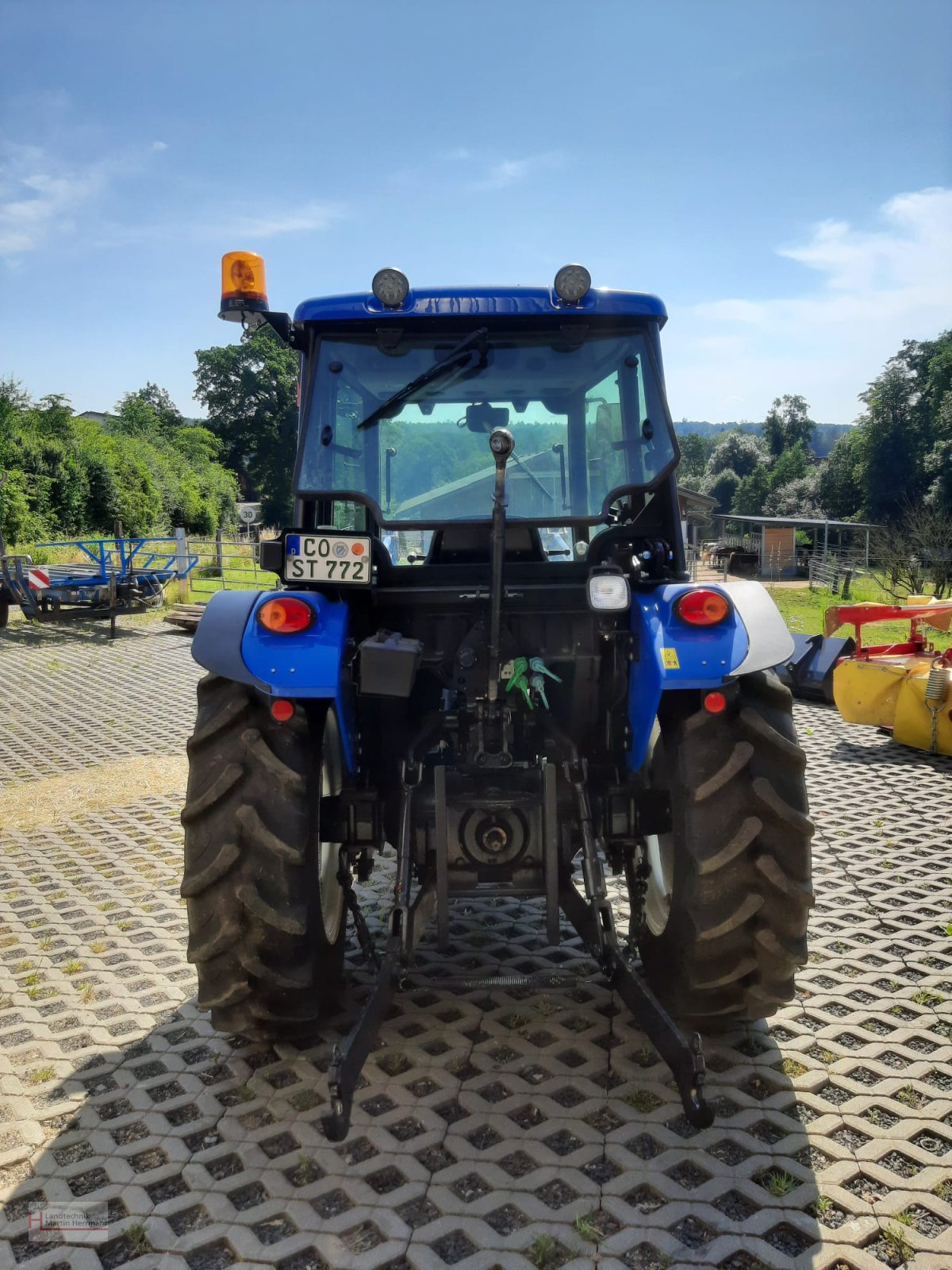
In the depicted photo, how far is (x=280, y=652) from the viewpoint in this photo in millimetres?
3129

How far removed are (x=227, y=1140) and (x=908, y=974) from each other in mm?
2710

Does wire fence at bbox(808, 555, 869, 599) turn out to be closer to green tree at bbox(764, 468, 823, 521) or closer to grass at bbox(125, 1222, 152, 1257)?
green tree at bbox(764, 468, 823, 521)

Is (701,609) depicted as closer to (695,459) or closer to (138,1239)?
(138,1239)

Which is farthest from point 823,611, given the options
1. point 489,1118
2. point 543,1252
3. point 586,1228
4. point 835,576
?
point 835,576

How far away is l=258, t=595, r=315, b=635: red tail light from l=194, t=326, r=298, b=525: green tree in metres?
59.0

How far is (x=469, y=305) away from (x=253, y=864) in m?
2.06

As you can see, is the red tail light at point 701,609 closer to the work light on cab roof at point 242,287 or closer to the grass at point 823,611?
the work light on cab roof at point 242,287

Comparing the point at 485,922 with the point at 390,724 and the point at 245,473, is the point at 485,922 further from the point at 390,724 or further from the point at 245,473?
the point at 245,473

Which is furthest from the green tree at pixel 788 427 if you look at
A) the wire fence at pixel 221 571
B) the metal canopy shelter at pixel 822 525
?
the wire fence at pixel 221 571

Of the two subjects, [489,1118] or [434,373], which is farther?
[434,373]

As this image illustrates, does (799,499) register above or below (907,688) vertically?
above

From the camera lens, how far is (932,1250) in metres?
2.43

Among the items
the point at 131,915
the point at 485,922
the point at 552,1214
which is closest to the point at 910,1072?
the point at 552,1214

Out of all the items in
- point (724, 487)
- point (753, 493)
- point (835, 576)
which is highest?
point (724, 487)
